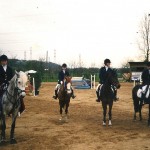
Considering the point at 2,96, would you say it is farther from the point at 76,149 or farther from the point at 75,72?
the point at 75,72

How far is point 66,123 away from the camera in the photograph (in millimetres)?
14133

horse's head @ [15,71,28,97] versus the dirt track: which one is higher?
horse's head @ [15,71,28,97]

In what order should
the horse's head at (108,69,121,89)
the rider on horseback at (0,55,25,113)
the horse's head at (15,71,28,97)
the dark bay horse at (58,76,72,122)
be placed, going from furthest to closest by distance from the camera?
the dark bay horse at (58,76,72,122)
the horse's head at (108,69,121,89)
the rider on horseback at (0,55,25,113)
the horse's head at (15,71,28,97)

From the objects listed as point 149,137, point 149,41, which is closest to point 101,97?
point 149,137

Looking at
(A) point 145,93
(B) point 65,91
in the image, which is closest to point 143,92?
(A) point 145,93

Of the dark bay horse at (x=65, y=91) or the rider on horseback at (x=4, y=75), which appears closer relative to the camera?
the rider on horseback at (x=4, y=75)

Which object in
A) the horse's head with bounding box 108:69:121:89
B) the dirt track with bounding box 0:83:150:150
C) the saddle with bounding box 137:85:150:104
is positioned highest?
the horse's head with bounding box 108:69:121:89

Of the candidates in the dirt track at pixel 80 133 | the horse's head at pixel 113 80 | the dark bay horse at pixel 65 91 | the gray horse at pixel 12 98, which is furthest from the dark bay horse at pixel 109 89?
the gray horse at pixel 12 98

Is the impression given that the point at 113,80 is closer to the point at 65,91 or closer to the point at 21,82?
the point at 65,91

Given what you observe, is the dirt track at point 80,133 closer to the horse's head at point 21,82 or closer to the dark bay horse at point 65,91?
the dark bay horse at point 65,91

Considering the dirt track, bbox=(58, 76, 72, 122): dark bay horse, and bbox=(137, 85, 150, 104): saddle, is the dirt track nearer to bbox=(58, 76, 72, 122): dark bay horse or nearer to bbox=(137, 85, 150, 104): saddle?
bbox=(58, 76, 72, 122): dark bay horse

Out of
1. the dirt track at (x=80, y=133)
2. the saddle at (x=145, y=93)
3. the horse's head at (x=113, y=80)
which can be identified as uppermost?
the horse's head at (x=113, y=80)

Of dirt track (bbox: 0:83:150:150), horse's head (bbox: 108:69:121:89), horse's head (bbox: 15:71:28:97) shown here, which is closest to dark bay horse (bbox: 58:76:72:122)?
dirt track (bbox: 0:83:150:150)

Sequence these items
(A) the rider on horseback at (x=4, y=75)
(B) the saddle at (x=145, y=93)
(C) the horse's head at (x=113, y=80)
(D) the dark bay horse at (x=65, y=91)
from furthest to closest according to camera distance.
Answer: (D) the dark bay horse at (x=65, y=91) < (B) the saddle at (x=145, y=93) < (C) the horse's head at (x=113, y=80) < (A) the rider on horseback at (x=4, y=75)
